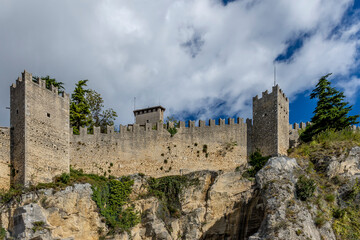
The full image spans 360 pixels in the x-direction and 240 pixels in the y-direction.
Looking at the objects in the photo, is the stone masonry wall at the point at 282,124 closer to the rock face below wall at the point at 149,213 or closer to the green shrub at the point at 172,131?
the rock face below wall at the point at 149,213

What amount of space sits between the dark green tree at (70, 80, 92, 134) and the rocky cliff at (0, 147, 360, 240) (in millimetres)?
9369

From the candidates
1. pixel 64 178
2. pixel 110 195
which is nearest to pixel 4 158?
pixel 64 178

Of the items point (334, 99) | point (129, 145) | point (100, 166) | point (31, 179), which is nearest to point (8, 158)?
point (31, 179)

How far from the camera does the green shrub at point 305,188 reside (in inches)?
939

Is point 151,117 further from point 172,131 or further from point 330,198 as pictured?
point 330,198

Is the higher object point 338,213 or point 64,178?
point 64,178

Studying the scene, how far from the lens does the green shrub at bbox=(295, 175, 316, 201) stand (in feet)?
78.2

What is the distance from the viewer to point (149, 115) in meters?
48.2

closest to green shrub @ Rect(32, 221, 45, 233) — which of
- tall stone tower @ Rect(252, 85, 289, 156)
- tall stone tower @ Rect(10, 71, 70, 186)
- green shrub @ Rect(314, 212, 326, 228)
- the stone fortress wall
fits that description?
tall stone tower @ Rect(10, 71, 70, 186)

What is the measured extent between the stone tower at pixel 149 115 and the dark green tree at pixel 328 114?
19524 millimetres

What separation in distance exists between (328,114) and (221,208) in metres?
12.0

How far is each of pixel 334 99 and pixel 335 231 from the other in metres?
13.7

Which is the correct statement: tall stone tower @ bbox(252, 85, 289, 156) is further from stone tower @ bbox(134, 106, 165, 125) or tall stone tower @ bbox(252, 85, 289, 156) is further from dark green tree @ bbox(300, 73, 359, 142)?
stone tower @ bbox(134, 106, 165, 125)

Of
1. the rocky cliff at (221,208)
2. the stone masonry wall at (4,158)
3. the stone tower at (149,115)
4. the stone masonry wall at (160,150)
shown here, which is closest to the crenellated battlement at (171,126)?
the stone masonry wall at (160,150)
